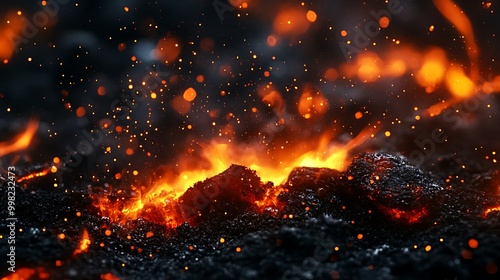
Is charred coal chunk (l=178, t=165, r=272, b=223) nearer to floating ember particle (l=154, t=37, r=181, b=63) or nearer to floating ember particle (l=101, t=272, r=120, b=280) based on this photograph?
floating ember particle (l=101, t=272, r=120, b=280)

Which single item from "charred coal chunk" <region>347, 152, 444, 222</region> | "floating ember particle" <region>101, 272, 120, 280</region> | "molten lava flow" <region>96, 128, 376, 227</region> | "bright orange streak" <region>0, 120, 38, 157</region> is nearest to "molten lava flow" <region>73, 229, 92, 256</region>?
"floating ember particle" <region>101, 272, 120, 280</region>

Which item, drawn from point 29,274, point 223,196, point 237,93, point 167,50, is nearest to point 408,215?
→ point 223,196

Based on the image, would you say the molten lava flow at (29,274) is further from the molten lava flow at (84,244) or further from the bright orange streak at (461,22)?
the bright orange streak at (461,22)

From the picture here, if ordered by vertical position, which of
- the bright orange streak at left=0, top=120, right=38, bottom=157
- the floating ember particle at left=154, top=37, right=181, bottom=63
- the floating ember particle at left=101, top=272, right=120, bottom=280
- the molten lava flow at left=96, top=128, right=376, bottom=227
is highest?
the floating ember particle at left=154, top=37, right=181, bottom=63

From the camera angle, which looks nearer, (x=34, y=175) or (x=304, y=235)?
(x=304, y=235)

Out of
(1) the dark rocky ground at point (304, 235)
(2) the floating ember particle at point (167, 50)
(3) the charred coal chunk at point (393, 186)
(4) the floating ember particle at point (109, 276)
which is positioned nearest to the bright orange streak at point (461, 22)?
(1) the dark rocky ground at point (304, 235)

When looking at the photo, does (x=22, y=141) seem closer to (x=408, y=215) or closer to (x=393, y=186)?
(x=393, y=186)
